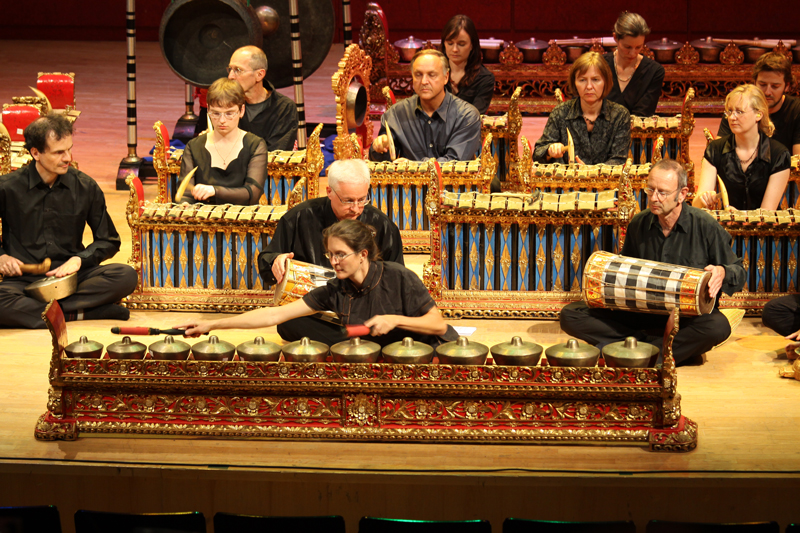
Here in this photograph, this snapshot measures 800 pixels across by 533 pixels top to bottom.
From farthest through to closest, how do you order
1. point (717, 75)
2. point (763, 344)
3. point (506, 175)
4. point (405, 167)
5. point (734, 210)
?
point (717, 75) < point (506, 175) < point (405, 167) < point (734, 210) < point (763, 344)

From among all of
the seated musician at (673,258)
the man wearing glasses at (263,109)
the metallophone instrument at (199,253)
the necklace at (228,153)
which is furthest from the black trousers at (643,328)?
the man wearing glasses at (263,109)

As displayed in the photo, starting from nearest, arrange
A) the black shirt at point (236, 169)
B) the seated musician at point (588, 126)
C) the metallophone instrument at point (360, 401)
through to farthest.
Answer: the metallophone instrument at point (360, 401) → the black shirt at point (236, 169) → the seated musician at point (588, 126)

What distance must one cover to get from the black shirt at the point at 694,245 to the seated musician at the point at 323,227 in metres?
0.97

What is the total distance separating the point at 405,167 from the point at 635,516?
8.91 ft

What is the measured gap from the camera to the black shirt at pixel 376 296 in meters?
3.47

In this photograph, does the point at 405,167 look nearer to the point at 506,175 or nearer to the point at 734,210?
the point at 506,175

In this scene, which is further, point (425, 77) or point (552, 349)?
point (425, 77)

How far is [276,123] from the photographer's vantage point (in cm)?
558

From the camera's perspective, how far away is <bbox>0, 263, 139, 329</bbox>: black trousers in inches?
167

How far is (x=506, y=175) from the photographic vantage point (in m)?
6.08

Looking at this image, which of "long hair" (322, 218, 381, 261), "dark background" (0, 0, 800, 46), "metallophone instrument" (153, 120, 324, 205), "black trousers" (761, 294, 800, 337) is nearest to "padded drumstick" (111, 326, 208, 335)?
"long hair" (322, 218, 381, 261)

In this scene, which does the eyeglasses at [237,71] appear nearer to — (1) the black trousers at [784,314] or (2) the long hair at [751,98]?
(2) the long hair at [751,98]

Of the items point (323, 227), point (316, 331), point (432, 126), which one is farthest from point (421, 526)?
point (432, 126)

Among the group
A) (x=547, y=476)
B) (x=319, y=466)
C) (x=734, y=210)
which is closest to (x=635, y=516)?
(x=547, y=476)
